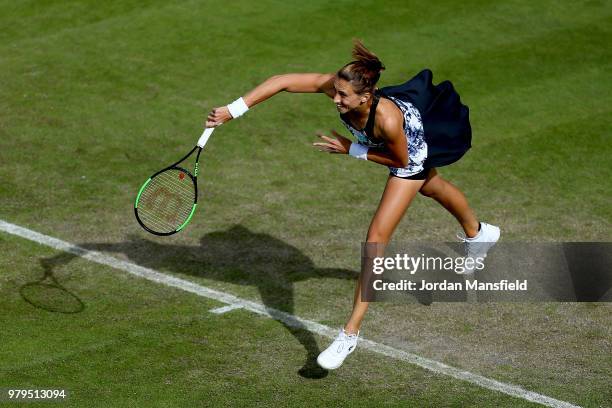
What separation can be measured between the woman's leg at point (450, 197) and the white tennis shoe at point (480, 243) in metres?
0.07

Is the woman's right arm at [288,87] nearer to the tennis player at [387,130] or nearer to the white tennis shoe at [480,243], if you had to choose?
the tennis player at [387,130]

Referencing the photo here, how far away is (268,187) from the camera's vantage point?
1318 centimetres

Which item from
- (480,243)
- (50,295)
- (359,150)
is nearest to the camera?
(359,150)

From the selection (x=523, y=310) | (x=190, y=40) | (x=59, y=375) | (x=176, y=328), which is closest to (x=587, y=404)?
(x=523, y=310)

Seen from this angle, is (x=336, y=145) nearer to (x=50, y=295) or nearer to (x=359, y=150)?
(x=359, y=150)

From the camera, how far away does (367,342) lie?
31.5ft

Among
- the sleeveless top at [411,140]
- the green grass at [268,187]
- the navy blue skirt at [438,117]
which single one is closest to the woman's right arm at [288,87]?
the sleeveless top at [411,140]

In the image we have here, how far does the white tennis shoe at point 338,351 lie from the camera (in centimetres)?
863

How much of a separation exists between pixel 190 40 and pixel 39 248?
6834 mm

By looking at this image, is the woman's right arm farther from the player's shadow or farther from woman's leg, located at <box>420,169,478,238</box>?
the player's shadow

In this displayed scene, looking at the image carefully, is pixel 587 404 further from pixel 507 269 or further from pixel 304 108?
pixel 304 108

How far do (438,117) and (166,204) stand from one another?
2.70 m

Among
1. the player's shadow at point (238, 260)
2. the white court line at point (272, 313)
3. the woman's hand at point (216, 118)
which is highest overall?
the woman's hand at point (216, 118)

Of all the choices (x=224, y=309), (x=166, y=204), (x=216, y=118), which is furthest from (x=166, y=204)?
(x=216, y=118)
